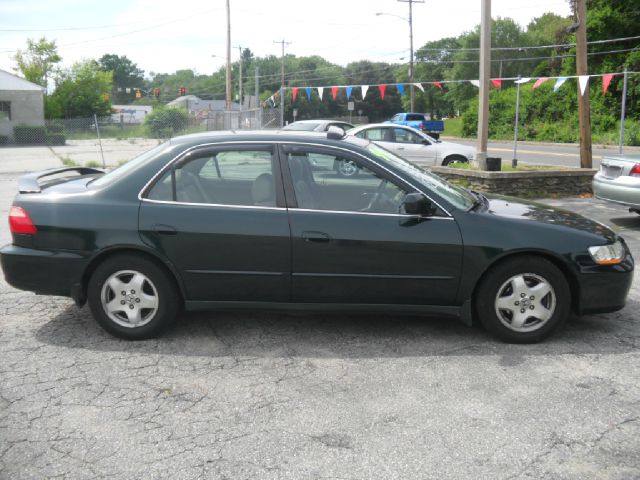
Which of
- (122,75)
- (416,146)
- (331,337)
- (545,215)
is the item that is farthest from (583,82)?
(122,75)

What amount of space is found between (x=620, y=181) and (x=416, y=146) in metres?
7.44

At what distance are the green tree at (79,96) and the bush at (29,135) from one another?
17.1 m

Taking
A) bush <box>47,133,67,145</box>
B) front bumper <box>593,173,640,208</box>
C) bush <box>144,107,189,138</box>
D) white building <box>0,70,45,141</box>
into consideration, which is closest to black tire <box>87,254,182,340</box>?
front bumper <box>593,173,640,208</box>

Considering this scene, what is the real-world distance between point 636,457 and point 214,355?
8.55ft

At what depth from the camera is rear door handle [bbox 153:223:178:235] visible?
15.1 ft

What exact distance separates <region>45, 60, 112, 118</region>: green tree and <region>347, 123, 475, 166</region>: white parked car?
4620 cm

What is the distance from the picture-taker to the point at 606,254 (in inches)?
184

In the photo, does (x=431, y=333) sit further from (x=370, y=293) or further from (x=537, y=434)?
(x=537, y=434)

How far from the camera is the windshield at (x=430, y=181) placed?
15.8 ft

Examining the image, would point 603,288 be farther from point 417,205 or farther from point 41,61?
point 41,61

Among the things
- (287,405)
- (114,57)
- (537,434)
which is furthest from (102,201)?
(114,57)

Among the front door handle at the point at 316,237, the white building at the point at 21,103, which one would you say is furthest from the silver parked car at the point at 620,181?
the white building at the point at 21,103

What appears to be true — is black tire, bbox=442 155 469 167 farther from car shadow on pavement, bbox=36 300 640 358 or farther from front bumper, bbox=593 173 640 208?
car shadow on pavement, bbox=36 300 640 358

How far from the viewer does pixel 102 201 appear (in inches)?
185
